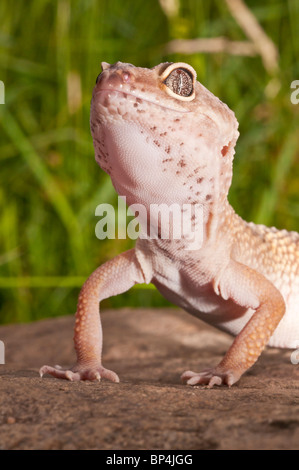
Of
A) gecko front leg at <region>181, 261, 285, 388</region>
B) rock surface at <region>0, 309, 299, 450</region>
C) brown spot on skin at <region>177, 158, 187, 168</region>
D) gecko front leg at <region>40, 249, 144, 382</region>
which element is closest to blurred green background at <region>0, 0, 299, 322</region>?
gecko front leg at <region>40, 249, 144, 382</region>

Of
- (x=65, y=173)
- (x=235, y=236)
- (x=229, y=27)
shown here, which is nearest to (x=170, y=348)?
(x=235, y=236)

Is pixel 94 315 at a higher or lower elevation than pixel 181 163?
lower

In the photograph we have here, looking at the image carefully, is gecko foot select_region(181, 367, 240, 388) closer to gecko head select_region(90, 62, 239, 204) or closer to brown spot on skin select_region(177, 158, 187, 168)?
gecko head select_region(90, 62, 239, 204)

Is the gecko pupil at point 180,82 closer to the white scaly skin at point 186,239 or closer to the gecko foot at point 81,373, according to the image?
the white scaly skin at point 186,239

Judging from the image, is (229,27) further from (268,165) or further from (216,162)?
(216,162)

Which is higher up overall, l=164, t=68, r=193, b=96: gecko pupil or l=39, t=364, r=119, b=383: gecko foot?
l=164, t=68, r=193, b=96: gecko pupil

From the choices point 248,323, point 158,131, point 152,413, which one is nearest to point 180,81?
point 158,131

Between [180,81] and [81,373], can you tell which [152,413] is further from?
[180,81]

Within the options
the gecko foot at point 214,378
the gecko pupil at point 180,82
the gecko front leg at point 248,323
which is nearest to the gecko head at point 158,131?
the gecko pupil at point 180,82
